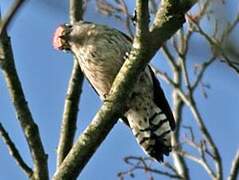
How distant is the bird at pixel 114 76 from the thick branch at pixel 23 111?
1.16 metres

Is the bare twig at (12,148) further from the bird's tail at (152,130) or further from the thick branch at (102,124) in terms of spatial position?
the bird's tail at (152,130)

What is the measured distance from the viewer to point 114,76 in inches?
199

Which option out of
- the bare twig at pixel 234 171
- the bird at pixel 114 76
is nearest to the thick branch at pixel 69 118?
the bird at pixel 114 76

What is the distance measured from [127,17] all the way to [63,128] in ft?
9.01

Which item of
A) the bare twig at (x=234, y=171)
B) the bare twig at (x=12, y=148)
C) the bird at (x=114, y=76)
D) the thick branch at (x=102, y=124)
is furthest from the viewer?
the bare twig at (x=234, y=171)

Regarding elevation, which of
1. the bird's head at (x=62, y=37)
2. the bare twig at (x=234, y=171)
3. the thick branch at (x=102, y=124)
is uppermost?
the bird's head at (x=62, y=37)

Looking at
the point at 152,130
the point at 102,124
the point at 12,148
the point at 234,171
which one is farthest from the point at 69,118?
the point at 234,171

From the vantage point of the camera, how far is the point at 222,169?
6.59 m

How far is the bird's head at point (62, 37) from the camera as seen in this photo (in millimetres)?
5234

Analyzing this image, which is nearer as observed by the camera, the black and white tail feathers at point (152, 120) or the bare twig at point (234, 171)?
the black and white tail feathers at point (152, 120)

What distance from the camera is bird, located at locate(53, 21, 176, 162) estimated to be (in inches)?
198

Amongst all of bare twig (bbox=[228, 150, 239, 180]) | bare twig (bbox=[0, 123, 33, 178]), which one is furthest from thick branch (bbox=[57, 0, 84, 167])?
bare twig (bbox=[228, 150, 239, 180])

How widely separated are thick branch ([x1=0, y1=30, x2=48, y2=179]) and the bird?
1156mm

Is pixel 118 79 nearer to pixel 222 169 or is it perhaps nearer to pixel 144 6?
pixel 144 6
